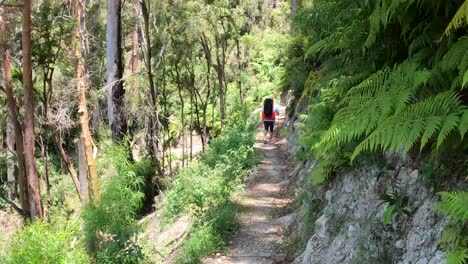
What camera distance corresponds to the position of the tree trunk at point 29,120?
10305 mm

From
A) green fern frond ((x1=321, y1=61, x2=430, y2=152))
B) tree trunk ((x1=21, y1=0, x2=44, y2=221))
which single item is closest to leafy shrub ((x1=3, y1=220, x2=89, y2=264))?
tree trunk ((x1=21, y1=0, x2=44, y2=221))

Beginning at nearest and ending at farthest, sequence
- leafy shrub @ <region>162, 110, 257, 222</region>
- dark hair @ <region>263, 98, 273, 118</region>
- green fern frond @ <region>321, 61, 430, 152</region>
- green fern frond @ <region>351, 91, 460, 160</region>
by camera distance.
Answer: green fern frond @ <region>351, 91, 460, 160</region>, green fern frond @ <region>321, 61, 430, 152</region>, leafy shrub @ <region>162, 110, 257, 222</region>, dark hair @ <region>263, 98, 273, 118</region>

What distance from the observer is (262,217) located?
330 inches

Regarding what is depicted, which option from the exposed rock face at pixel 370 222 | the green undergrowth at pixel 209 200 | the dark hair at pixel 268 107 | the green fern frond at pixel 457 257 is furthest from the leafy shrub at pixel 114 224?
the dark hair at pixel 268 107

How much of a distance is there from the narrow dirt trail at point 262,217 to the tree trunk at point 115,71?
12.6ft

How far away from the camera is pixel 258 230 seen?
306 inches

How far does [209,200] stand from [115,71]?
4.97 meters

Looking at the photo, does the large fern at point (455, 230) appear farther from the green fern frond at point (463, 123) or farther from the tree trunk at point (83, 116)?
the tree trunk at point (83, 116)

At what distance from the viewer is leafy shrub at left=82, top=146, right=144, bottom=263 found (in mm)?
7281

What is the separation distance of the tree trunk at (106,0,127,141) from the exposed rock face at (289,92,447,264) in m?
6.85

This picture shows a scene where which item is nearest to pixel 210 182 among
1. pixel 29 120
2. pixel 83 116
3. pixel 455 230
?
pixel 83 116

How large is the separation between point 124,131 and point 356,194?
8.40 metres

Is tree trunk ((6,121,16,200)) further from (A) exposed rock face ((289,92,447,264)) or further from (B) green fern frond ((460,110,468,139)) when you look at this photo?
(B) green fern frond ((460,110,468,139))

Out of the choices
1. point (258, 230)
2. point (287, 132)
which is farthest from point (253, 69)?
point (258, 230)
